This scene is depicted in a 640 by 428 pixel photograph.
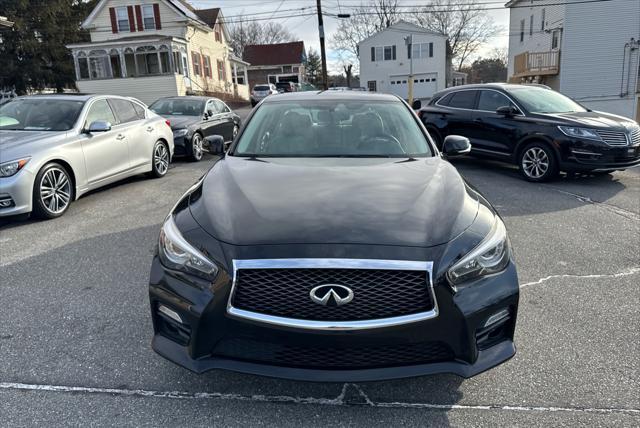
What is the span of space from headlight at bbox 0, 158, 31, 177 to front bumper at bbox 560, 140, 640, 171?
8.12 m

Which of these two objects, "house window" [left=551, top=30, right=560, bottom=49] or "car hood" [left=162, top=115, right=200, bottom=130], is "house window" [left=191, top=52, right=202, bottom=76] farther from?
"car hood" [left=162, top=115, right=200, bottom=130]

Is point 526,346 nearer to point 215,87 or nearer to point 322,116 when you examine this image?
point 322,116

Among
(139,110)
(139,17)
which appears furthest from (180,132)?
(139,17)

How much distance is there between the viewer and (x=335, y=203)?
2.68 meters

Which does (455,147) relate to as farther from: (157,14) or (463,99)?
(157,14)

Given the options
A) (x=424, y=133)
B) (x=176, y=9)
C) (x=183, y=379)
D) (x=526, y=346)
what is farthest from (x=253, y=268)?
(x=176, y=9)

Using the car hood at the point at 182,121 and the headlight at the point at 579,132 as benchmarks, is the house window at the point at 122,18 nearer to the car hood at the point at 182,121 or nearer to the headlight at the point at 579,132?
the car hood at the point at 182,121

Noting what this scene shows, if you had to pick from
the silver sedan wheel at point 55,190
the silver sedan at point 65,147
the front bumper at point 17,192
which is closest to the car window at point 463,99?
the silver sedan at point 65,147

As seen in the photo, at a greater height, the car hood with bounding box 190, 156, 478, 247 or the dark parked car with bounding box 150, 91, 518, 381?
the car hood with bounding box 190, 156, 478, 247

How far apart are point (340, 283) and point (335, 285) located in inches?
1.0

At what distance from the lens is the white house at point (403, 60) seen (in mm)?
45938

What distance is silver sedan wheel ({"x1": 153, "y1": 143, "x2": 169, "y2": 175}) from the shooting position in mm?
8867

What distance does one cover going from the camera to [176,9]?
33.7 meters

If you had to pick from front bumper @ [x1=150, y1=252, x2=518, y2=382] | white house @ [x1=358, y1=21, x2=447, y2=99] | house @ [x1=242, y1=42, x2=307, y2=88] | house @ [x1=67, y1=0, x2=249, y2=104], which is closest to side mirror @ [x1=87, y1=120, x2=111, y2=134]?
front bumper @ [x1=150, y1=252, x2=518, y2=382]
